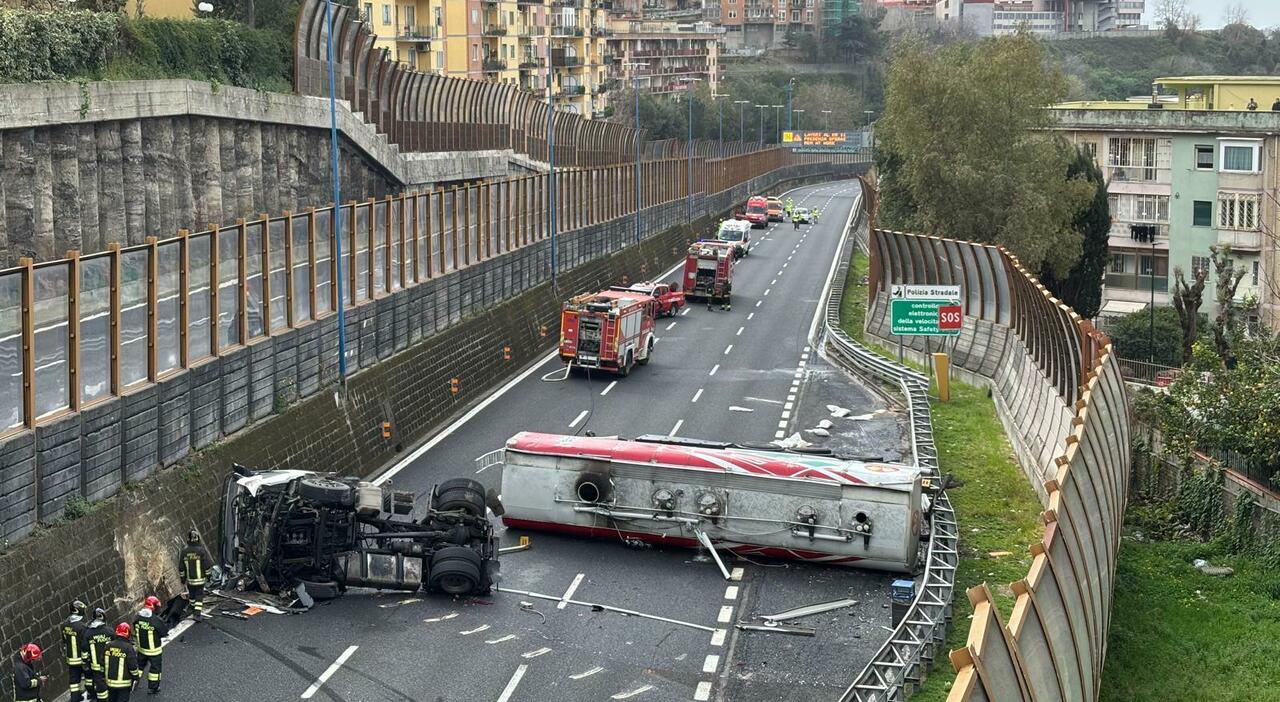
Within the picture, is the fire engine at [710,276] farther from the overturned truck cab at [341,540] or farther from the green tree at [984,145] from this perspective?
the overturned truck cab at [341,540]

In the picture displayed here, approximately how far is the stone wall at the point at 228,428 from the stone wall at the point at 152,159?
7383mm

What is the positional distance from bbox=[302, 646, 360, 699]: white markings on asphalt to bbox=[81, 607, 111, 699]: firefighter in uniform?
2.49m

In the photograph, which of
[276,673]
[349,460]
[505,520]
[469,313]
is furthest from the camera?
[469,313]

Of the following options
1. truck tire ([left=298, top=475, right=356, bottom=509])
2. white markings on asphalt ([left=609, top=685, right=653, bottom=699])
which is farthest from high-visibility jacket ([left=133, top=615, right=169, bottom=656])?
white markings on asphalt ([left=609, top=685, right=653, bottom=699])

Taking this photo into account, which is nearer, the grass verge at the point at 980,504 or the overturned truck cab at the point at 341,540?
the overturned truck cab at the point at 341,540

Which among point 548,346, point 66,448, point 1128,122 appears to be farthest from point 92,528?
point 1128,122

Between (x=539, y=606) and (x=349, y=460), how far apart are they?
27.9 feet

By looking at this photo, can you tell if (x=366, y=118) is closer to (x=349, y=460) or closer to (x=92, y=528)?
(x=349, y=460)

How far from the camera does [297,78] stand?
50.7 m

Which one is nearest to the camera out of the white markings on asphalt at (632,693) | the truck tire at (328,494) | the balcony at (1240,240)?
the white markings on asphalt at (632,693)

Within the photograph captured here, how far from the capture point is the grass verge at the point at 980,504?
80.4 ft

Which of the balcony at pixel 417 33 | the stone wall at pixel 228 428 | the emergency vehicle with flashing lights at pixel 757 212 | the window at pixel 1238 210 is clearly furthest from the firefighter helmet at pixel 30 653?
the balcony at pixel 417 33

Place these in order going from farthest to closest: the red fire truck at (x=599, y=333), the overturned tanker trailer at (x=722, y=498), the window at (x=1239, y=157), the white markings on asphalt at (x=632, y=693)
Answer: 1. the window at (x=1239, y=157)
2. the red fire truck at (x=599, y=333)
3. the overturned tanker trailer at (x=722, y=498)
4. the white markings on asphalt at (x=632, y=693)

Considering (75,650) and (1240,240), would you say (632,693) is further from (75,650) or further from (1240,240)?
(1240,240)
